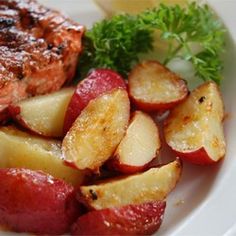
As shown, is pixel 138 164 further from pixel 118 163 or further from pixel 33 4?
pixel 33 4

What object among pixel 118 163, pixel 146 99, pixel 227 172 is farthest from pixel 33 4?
pixel 227 172

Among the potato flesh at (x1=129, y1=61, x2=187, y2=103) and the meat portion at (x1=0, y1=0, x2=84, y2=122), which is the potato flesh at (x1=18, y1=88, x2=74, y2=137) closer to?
the meat portion at (x1=0, y1=0, x2=84, y2=122)

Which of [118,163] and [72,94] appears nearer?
[118,163]

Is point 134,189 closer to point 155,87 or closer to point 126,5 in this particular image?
point 155,87

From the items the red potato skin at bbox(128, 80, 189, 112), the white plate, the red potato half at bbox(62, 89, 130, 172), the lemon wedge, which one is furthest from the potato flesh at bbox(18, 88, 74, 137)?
the lemon wedge

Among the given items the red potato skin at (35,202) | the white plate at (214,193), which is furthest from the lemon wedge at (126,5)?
the red potato skin at (35,202)

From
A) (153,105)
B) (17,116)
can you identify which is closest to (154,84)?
(153,105)

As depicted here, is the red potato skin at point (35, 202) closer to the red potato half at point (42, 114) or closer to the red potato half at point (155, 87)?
the red potato half at point (42, 114)
